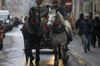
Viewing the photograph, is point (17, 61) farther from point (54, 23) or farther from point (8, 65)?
point (54, 23)

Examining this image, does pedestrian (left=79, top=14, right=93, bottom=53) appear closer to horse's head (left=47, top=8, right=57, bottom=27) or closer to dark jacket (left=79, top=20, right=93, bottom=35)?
dark jacket (left=79, top=20, right=93, bottom=35)

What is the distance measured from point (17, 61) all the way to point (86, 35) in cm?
475

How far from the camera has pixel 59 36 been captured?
11375mm

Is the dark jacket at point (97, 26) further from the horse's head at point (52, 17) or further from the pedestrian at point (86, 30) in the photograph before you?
the horse's head at point (52, 17)

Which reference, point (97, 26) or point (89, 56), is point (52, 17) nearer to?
point (89, 56)

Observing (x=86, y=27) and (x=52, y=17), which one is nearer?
(x=52, y=17)

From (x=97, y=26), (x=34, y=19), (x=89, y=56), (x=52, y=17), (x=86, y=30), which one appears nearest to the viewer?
(x=52, y=17)

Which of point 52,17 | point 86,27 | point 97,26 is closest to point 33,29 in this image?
point 52,17

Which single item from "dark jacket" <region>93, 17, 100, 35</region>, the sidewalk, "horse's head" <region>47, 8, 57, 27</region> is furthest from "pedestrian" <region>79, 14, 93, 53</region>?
"horse's head" <region>47, 8, 57, 27</region>

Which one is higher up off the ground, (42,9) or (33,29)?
(42,9)

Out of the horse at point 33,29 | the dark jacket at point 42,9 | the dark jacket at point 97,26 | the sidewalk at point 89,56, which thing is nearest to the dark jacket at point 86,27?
the sidewalk at point 89,56

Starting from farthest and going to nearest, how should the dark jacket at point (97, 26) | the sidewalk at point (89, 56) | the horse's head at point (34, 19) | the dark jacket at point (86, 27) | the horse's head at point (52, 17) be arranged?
the dark jacket at point (97, 26), the dark jacket at point (86, 27), the sidewalk at point (89, 56), the horse's head at point (34, 19), the horse's head at point (52, 17)

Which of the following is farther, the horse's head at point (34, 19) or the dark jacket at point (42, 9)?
the dark jacket at point (42, 9)

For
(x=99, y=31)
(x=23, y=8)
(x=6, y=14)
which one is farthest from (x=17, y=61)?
(x=23, y=8)
